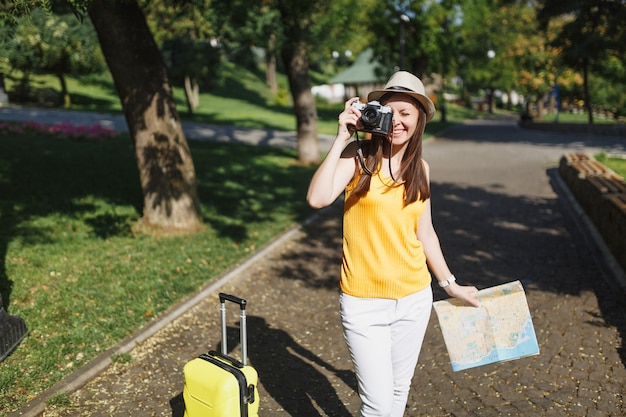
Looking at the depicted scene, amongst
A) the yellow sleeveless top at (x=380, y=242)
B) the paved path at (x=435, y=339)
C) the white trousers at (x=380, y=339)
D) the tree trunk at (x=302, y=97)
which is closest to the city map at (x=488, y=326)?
the white trousers at (x=380, y=339)

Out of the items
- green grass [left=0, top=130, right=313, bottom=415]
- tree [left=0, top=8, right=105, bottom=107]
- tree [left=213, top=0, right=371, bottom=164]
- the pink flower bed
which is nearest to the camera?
Result: green grass [left=0, top=130, right=313, bottom=415]

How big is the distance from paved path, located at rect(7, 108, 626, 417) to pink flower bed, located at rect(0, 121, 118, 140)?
405 inches

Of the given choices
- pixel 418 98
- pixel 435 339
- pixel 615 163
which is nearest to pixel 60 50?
pixel 615 163

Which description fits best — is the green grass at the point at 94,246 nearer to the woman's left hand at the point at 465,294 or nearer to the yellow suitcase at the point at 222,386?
the yellow suitcase at the point at 222,386

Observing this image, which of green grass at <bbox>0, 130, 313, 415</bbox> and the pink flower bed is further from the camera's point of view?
the pink flower bed

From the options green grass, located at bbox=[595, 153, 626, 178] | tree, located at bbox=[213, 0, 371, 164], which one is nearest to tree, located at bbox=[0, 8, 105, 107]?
tree, located at bbox=[213, 0, 371, 164]

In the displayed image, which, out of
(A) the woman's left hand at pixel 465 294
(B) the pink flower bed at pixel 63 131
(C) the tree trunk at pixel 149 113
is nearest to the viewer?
(A) the woman's left hand at pixel 465 294

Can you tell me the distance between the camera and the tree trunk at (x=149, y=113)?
8047 millimetres

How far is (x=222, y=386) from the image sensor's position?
2914 millimetres

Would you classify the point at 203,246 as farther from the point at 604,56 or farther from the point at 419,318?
the point at 604,56

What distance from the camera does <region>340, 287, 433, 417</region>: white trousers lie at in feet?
9.39

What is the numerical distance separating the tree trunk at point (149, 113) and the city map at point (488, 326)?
20.5 feet

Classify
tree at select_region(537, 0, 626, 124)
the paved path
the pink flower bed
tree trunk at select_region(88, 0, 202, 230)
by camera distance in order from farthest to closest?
tree at select_region(537, 0, 626, 124), the pink flower bed, tree trunk at select_region(88, 0, 202, 230), the paved path

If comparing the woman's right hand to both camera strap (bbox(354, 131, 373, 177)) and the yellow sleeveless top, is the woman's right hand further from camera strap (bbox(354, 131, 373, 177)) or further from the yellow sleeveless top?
the yellow sleeveless top
